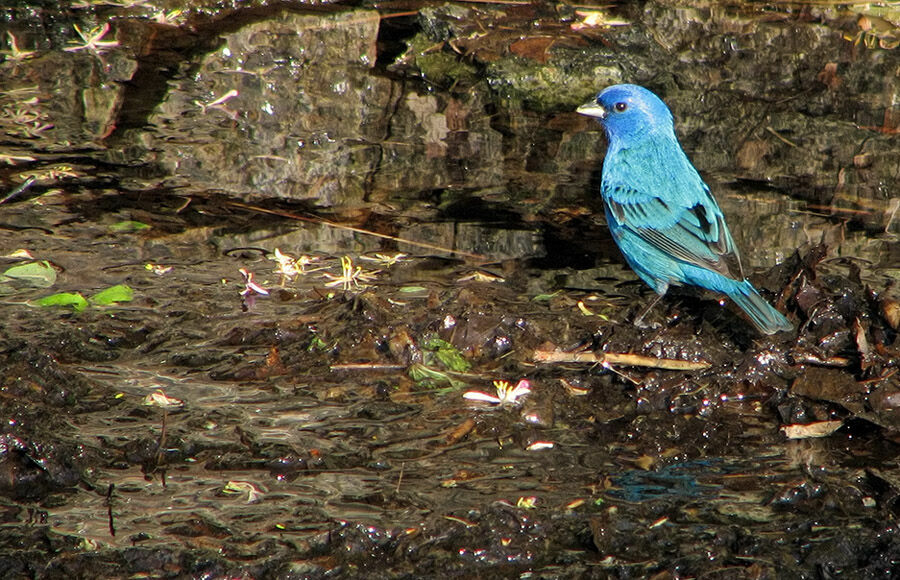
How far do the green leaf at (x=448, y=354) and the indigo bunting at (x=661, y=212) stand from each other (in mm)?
775

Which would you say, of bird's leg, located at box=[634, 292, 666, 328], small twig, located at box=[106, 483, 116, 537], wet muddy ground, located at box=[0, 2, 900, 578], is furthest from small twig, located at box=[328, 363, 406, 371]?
small twig, located at box=[106, 483, 116, 537]

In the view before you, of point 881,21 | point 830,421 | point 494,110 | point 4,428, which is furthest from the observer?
point 881,21

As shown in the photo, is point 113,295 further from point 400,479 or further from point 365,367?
point 400,479

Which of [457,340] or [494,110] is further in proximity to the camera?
[494,110]

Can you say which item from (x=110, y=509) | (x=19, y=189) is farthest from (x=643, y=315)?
(x=19, y=189)

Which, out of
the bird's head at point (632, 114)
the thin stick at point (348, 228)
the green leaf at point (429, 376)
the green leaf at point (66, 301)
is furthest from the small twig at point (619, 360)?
the green leaf at point (66, 301)

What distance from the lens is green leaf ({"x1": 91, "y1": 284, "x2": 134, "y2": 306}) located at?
454cm

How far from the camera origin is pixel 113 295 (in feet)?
15.1

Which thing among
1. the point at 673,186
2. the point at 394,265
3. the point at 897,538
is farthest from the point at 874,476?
the point at 394,265

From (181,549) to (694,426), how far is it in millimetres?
1948

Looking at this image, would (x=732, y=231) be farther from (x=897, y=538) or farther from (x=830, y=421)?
(x=897, y=538)

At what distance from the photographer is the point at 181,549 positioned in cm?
291

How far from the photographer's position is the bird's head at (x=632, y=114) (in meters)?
5.55

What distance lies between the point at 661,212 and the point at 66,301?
2.80m
